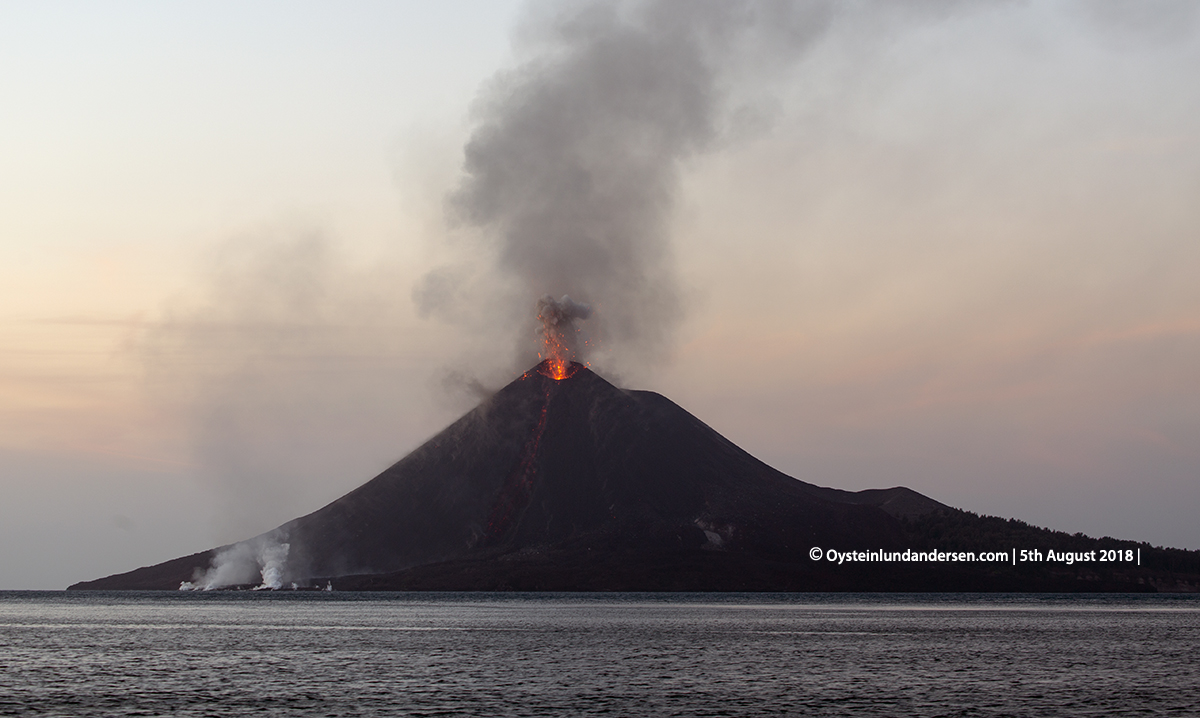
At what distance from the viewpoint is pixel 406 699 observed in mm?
57938

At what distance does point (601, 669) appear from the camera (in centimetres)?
7394

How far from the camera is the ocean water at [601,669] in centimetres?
5525

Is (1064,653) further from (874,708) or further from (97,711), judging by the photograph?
(97,711)

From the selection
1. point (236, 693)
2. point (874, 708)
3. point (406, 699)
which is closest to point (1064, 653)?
point (874, 708)

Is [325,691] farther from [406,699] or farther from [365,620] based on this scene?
[365,620]

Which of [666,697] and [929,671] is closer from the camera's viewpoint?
[666,697]

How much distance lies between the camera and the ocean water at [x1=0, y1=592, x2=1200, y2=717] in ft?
181

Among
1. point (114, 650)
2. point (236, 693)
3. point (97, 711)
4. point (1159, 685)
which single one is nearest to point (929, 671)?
point (1159, 685)

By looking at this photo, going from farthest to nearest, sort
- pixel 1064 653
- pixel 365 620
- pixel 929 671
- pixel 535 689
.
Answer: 1. pixel 365 620
2. pixel 1064 653
3. pixel 929 671
4. pixel 535 689

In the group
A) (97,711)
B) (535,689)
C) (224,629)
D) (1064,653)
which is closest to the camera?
(97,711)

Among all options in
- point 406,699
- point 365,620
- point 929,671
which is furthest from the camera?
point 365,620

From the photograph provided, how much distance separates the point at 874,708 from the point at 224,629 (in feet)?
291

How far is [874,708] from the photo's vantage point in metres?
54.5

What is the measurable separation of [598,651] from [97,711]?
4422 cm
